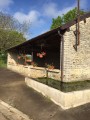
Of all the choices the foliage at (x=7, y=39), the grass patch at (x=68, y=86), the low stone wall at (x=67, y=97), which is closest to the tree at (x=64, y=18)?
the foliage at (x=7, y=39)

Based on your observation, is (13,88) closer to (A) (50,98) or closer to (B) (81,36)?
(A) (50,98)

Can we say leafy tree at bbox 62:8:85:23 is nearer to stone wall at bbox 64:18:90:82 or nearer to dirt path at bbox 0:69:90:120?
stone wall at bbox 64:18:90:82

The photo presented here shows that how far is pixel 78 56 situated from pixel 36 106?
5.02 m

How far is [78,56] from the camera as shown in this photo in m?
11.8

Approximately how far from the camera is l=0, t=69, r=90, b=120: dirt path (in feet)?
23.5

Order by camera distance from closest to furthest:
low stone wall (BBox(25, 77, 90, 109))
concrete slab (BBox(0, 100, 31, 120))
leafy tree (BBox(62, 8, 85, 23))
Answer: concrete slab (BBox(0, 100, 31, 120))
low stone wall (BBox(25, 77, 90, 109))
leafy tree (BBox(62, 8, 85, 23))

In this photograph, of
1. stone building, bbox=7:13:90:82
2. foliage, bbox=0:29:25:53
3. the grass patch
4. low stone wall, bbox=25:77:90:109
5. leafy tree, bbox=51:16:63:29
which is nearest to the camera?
low stone wall, bbox=25:77:90:109

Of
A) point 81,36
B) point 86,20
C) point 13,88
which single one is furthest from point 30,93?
point 86,20

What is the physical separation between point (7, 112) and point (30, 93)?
235 centimetres

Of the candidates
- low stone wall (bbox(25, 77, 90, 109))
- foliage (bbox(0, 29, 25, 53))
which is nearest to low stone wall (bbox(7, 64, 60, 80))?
low stone wall (bbox(25, 77, 90, 109))

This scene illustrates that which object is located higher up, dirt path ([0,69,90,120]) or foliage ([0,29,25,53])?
foliage ([0,29,25,53])

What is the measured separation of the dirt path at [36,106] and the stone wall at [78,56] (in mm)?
2767

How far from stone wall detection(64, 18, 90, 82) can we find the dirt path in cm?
277

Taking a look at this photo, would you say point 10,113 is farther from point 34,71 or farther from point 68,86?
point 34,71
